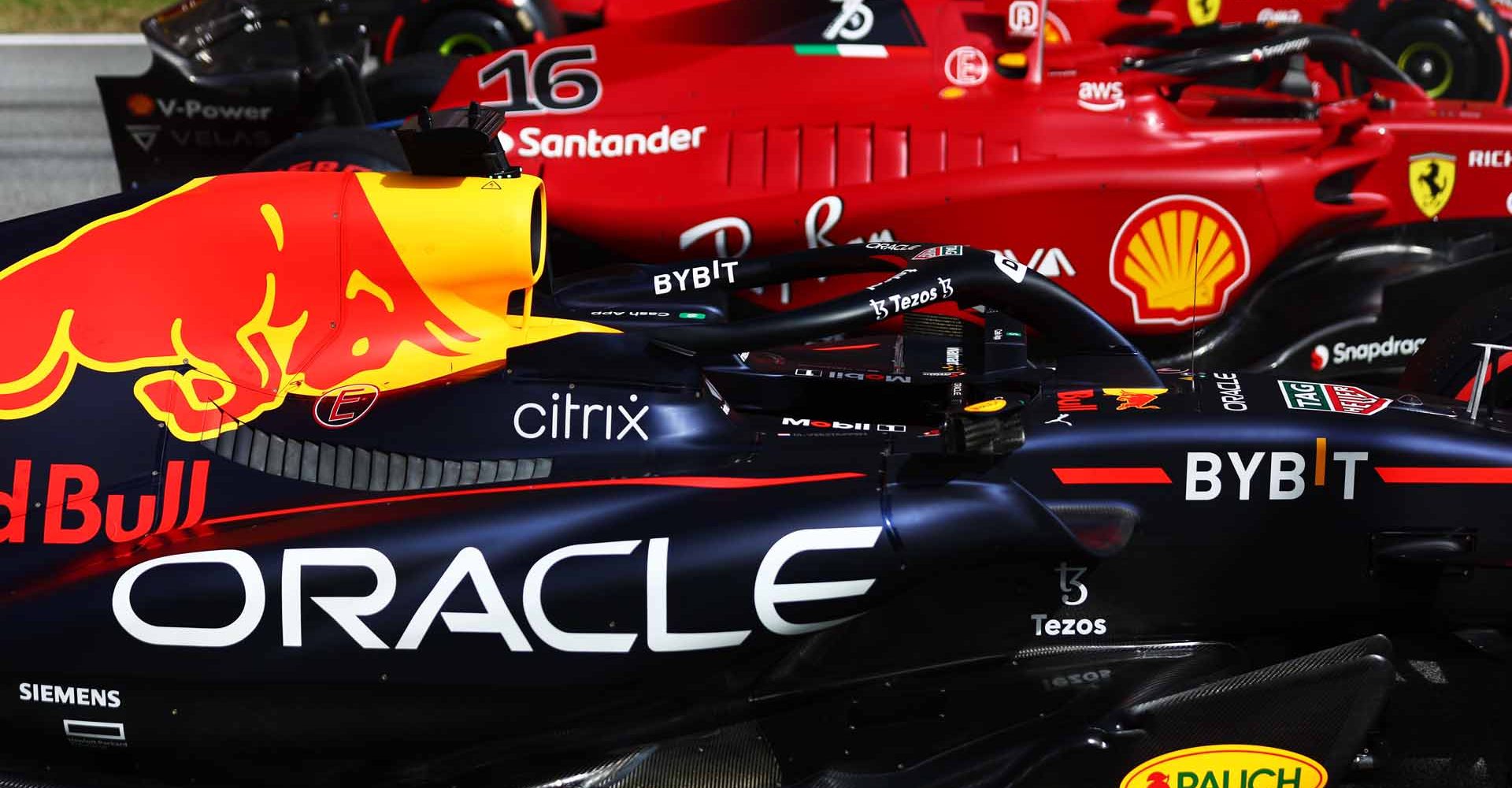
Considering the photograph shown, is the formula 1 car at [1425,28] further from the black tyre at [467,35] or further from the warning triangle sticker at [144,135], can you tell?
the warning triangle sticker at [144,135]

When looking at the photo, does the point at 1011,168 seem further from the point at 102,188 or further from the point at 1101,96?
the point at 102,188

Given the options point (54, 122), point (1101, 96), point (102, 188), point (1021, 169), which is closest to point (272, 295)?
point (1021, 169)

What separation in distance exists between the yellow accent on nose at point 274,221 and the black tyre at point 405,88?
2.80 metres

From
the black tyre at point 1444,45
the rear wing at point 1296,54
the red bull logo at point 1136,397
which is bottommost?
the red bull logo at point 1136,397

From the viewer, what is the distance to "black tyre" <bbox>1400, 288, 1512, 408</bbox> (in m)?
3.80

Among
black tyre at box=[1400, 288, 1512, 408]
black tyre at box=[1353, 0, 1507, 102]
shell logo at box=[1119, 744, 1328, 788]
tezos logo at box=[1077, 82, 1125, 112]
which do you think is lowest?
shell logo at box=[1119, 744, 1328, 788]

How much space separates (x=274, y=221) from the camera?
3.47 meters

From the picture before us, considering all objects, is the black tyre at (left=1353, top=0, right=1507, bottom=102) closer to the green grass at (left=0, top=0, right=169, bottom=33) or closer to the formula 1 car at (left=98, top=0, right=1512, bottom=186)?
the formula 1 car at (left=98, top=0, right=1512, bottom=186)

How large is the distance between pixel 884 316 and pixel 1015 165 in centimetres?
175

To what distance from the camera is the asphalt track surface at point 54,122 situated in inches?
290

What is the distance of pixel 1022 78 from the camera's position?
5.38 metres

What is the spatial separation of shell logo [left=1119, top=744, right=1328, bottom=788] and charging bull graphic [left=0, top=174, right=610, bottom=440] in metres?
1.51

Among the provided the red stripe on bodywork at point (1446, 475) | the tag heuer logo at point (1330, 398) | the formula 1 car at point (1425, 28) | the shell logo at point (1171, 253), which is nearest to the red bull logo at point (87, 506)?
the tag heuer logo at point (1330, 398)

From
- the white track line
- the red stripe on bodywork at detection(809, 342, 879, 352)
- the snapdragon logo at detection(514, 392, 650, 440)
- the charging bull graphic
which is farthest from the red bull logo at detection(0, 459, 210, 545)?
the white track line
